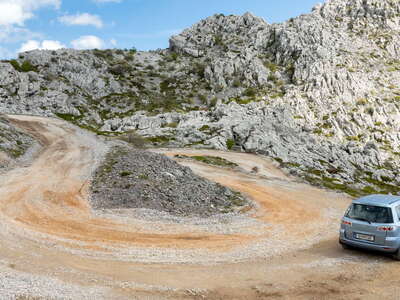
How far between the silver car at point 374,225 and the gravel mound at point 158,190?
30.0 feet

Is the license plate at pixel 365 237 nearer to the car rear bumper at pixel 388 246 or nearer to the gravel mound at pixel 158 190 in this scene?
the car rear bumper at pixel 388 246

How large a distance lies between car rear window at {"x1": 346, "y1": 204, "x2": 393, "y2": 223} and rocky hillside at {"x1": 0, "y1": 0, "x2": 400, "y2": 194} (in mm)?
25920

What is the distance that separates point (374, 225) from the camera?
13.0 m

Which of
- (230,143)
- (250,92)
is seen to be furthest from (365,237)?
(250,92)

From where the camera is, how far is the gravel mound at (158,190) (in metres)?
21.0

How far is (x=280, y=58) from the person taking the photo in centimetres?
8850

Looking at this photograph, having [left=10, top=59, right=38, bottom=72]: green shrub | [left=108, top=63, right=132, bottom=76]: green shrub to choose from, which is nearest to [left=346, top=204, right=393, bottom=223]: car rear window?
[left=10, top=59, right=38, bottom=72]: green shrub

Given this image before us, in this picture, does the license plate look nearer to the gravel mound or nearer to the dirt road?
the dirt road

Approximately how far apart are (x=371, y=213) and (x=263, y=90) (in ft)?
222

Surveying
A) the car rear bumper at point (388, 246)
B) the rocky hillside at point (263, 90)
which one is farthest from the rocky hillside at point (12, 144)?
the car rear bumper at point (388, 246)

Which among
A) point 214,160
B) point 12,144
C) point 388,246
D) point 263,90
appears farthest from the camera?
point 263,90

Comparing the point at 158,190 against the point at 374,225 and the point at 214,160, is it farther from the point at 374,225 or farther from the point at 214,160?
the point at 214,160

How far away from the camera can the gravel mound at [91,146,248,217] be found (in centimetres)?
2097

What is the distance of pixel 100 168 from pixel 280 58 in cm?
7306
